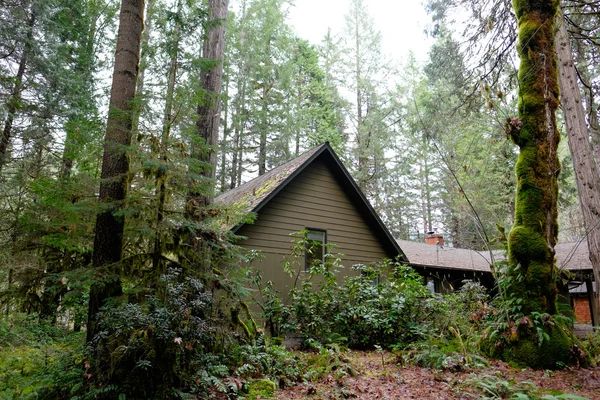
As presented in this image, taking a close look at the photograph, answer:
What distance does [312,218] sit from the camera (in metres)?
11.2

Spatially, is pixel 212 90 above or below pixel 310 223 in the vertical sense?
above

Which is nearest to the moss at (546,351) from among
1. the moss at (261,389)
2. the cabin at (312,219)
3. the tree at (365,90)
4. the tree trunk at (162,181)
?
the moss at (261,389)

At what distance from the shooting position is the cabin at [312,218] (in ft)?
33.4

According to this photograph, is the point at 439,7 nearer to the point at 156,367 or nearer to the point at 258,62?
the point at 258,62

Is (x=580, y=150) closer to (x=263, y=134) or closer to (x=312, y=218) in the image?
(x=312, y=218)

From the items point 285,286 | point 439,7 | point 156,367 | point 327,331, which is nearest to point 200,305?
point 156,367

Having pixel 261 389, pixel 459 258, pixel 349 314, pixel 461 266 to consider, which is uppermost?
pixel 459 258

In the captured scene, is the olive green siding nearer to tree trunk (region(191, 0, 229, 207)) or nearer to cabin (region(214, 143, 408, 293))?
cabin (region(214, 143, 408, 293))

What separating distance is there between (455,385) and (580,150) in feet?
20.3

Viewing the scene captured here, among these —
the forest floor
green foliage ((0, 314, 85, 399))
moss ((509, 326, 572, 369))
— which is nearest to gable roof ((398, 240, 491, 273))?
moss ((509, 326, 572, 369))

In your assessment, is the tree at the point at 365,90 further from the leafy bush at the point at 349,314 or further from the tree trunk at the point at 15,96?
the tree trunk at the point at 15,96

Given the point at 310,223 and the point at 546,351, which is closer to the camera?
the point at 546,351

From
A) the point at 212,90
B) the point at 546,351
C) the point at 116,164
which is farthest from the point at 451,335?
the point at 116,164

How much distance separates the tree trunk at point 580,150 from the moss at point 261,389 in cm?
662
